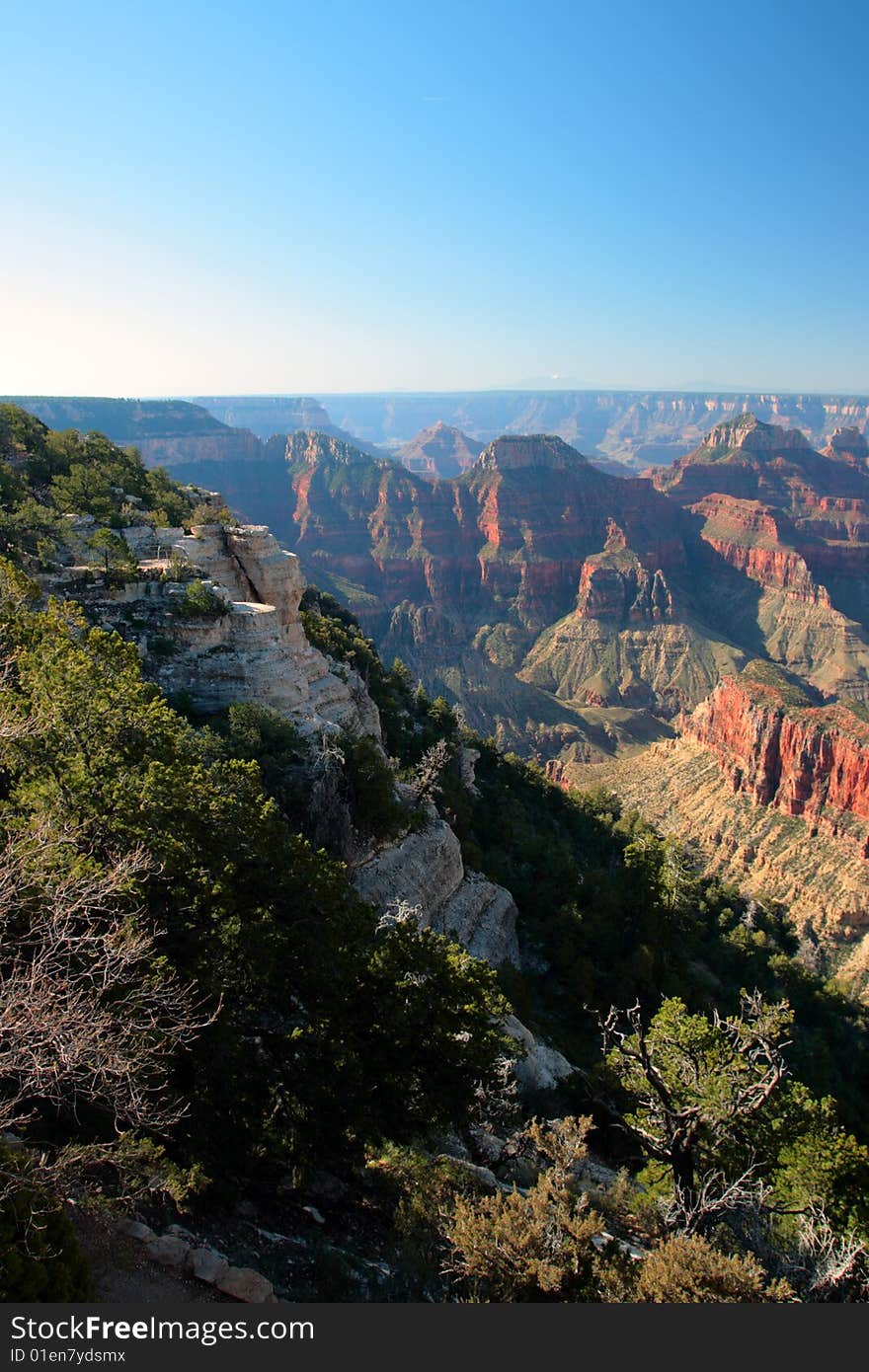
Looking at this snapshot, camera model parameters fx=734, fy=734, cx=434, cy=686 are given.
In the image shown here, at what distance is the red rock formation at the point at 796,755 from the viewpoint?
7662 centimetres

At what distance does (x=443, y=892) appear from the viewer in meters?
31.6

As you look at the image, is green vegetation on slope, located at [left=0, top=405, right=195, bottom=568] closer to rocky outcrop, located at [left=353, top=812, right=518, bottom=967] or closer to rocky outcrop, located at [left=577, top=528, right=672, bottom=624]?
rocky outcrop, located at [left=353, top=812, right=518, bottom=967]

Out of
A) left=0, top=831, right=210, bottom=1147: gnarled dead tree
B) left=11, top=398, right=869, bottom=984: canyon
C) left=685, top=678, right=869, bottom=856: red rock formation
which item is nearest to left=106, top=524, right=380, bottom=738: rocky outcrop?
left=11, top=398, right=869, bottom=984: canyon

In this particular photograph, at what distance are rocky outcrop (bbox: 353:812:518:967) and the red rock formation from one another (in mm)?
55989

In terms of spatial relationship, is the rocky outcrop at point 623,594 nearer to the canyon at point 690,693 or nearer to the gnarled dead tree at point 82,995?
the canyon at point 690,693

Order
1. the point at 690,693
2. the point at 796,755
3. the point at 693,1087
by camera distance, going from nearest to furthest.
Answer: the point at 693,1087
the point at 796,755
the point at 690,693

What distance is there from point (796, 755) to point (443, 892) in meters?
64.3

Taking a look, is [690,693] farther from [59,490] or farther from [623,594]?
[59,490]

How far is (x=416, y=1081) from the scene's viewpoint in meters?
15.9

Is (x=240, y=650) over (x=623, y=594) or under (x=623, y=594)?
over

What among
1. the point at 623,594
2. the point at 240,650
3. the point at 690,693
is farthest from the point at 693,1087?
the point at 623,594

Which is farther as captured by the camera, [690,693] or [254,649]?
[690,693]

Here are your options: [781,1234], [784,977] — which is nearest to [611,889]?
[784,977]

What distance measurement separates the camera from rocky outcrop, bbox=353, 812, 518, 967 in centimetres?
2830
